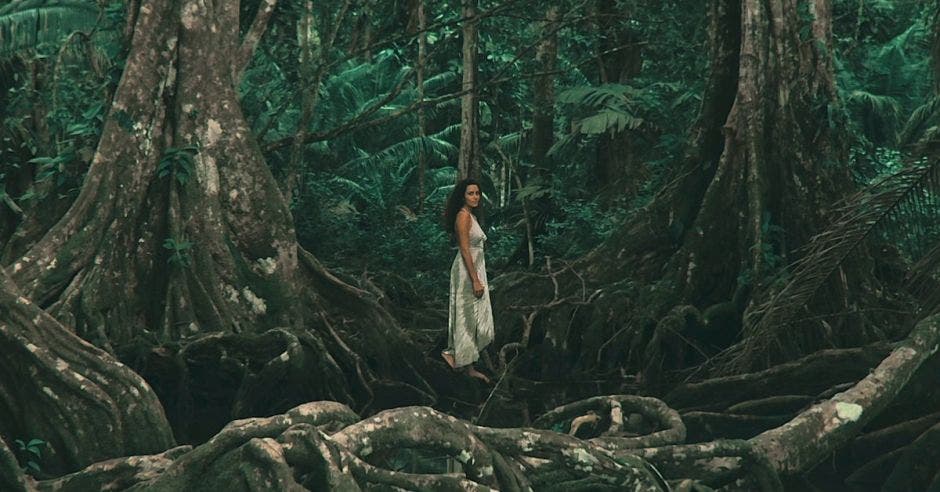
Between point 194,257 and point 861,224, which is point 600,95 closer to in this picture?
point 194,257

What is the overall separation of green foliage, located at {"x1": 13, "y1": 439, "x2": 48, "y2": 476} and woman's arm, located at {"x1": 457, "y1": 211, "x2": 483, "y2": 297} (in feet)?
12.1

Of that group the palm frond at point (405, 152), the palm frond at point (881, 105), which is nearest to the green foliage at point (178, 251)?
the palm frond at point (881, 105)

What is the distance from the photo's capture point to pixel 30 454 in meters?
6.64

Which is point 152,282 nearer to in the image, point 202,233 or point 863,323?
point 202,233

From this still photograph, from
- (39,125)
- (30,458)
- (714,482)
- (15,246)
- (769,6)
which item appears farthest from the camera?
(39,125)

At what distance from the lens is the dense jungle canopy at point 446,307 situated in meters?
6.03

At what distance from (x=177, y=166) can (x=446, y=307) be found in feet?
14.7

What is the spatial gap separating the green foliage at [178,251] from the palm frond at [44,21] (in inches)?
Answer: 341

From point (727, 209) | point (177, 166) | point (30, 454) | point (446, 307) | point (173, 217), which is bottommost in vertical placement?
point (446, 307)

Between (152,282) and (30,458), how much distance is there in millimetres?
2749

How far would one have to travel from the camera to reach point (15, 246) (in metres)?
9.02

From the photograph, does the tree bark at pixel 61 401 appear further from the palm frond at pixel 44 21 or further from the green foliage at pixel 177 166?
the palm frond at pixel 44 21

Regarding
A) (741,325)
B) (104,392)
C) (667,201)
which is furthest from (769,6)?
(104,392)

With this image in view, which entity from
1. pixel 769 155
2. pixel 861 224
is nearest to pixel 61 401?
pixel 861 224
